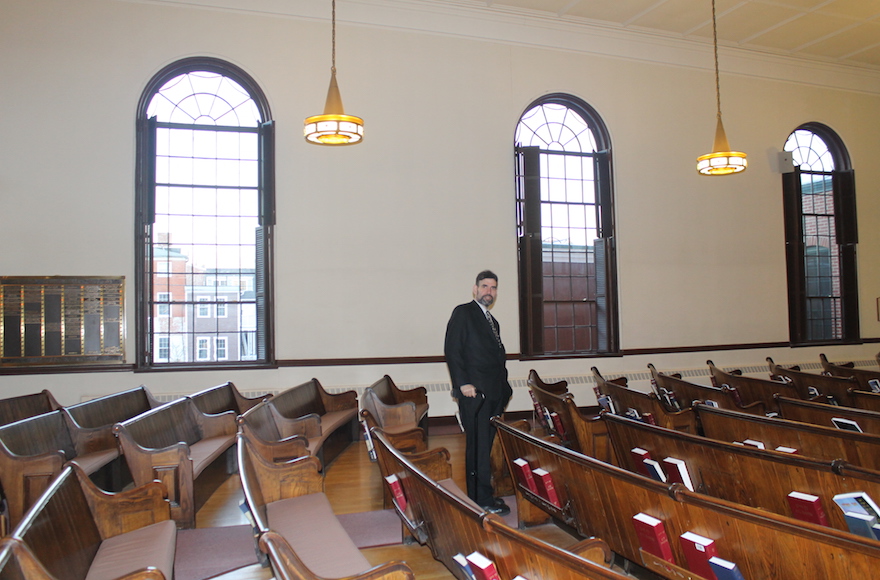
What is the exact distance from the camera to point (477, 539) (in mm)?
2012

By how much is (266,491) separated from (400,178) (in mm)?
4606

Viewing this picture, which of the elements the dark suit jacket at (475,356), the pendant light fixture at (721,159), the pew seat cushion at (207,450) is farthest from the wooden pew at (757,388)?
the pew seat cushion at (207,450)

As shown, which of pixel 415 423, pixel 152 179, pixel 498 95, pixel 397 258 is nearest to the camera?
pixel 415 423

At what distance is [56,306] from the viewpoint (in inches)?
241

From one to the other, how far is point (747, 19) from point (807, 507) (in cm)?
738

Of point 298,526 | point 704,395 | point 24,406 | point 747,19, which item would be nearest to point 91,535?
point 298,526

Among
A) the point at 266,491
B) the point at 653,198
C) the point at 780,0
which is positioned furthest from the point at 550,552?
the point at 780,0

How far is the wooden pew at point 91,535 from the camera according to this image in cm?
183

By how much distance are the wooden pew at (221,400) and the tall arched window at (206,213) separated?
3.20ft

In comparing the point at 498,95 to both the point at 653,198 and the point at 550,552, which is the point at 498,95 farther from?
the point at 550,552

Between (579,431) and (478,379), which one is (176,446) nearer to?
(478,379)

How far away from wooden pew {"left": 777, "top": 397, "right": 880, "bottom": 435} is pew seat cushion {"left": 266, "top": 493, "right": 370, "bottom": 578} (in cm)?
319

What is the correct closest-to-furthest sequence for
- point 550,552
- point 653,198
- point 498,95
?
point 550,552 < point 498,95 < point 653,198

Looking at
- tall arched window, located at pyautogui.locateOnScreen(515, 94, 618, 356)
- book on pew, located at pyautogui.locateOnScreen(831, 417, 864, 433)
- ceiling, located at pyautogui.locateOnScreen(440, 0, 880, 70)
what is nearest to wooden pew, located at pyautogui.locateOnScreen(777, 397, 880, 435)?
book on pew, located at pyautogui.locateOnScreen(831, 417, 864, 433)
